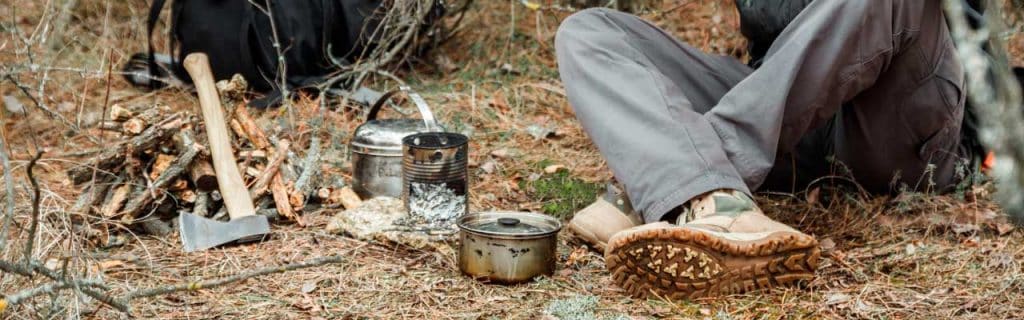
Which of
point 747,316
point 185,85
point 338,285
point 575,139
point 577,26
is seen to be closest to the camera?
point 747,316

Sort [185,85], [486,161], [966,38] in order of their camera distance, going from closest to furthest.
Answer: [966,38] → [486,161] → [185,85]

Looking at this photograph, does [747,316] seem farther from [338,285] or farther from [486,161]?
[486,161]

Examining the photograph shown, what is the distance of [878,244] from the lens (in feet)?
10.0

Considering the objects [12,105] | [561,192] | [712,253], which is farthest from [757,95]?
[12,105]

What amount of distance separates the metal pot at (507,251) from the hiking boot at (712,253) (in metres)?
0.26

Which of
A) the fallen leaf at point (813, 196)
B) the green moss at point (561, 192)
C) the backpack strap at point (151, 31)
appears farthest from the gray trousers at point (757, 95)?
the backpack strap at point (151, 31)

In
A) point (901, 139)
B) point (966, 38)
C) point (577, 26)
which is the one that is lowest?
point (901, 139)

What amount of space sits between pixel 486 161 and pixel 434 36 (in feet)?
4.85

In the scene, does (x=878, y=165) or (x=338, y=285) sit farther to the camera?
(x=878, y=165)

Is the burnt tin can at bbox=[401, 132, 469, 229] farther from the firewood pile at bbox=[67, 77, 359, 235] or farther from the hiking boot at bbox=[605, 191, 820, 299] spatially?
the hiking boot at bbox=[605, 191, 820, 299]

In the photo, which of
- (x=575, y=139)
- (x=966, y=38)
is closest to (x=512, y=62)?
(x=575, y=139)

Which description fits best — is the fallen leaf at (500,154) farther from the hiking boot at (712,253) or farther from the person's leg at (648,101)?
the hiking boot at (712,253)

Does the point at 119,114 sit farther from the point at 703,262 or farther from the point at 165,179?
the point at 703,262

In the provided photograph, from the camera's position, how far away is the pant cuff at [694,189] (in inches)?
98.3
